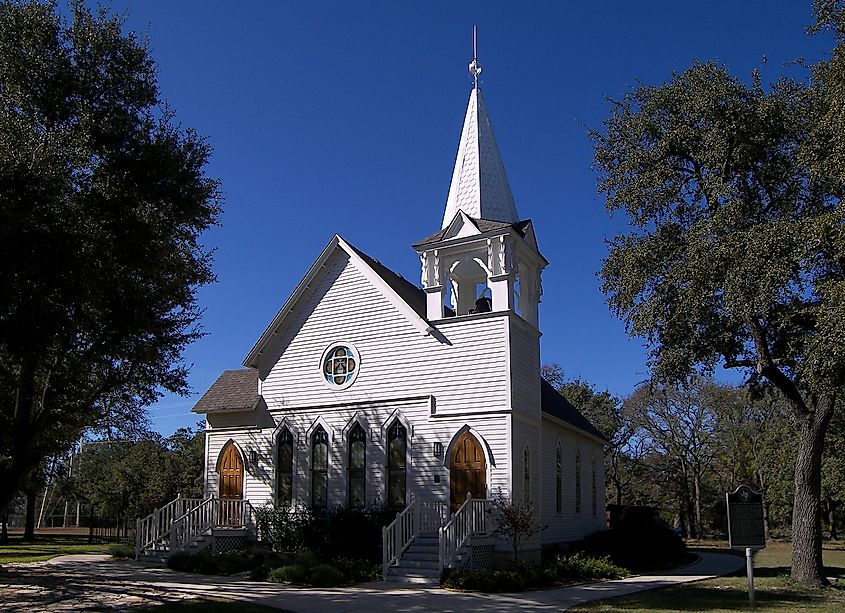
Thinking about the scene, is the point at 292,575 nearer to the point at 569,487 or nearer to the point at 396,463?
the point at 396,463

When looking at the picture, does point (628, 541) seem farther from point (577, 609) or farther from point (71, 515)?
point (71, 515)

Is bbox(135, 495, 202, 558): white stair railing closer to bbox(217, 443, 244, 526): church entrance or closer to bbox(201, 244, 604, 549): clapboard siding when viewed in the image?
bbox(217, 443, 244, 526): church entrance

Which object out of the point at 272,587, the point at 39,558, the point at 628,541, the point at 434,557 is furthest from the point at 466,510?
the point at 39,558

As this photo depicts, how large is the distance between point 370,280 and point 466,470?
6402mm

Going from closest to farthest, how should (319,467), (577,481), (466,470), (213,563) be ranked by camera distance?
(213,563), (466,470), (319,467), (577,481)

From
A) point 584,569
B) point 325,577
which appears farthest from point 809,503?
point 325,577

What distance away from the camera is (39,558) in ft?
80.7

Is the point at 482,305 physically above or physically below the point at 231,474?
above

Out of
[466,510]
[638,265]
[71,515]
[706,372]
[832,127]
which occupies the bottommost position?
[71,515]

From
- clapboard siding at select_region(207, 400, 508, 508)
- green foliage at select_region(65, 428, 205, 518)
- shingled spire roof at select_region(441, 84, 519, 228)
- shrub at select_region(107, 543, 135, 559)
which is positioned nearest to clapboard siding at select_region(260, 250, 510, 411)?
clapboard siding at select_region(207, 400, 508, 508)

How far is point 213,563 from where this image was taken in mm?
20406

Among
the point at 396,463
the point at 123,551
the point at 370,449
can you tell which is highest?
the point at 370,449

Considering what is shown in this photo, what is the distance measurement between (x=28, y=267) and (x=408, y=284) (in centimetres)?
1550

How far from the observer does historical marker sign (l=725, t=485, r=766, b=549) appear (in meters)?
15.1
